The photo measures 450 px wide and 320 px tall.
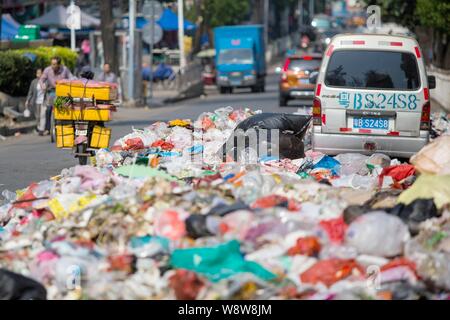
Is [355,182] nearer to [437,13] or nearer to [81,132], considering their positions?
[81,132]

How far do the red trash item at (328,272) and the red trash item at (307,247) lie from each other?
0.16 m

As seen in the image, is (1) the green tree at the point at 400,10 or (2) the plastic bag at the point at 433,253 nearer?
(2) the plastic bag at the point at 433,253

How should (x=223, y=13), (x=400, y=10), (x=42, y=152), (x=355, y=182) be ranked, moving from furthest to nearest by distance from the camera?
(x=223, y=13)
(x=400, y=10)
(x=42, y=152)
(x=355, y=182)

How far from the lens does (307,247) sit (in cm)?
863

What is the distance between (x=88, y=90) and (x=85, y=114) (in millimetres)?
361

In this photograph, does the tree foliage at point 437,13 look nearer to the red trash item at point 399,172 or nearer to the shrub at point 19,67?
the shrub at point 19,67

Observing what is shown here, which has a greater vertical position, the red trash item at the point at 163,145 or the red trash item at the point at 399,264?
the red trash item at the point at 399,264

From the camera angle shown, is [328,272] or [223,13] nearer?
[328,272]

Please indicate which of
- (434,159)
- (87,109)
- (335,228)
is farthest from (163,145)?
(335,228)

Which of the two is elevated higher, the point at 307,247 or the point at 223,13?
the point at 223,13

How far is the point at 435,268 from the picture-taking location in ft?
27.8

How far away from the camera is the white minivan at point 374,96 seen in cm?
1577

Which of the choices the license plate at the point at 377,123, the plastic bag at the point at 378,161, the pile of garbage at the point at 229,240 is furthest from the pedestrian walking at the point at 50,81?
the pile of garbage at the point at 229,240

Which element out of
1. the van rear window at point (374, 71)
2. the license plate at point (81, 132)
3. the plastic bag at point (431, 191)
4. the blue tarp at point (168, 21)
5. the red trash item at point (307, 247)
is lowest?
the license plate at point (81, 132)
